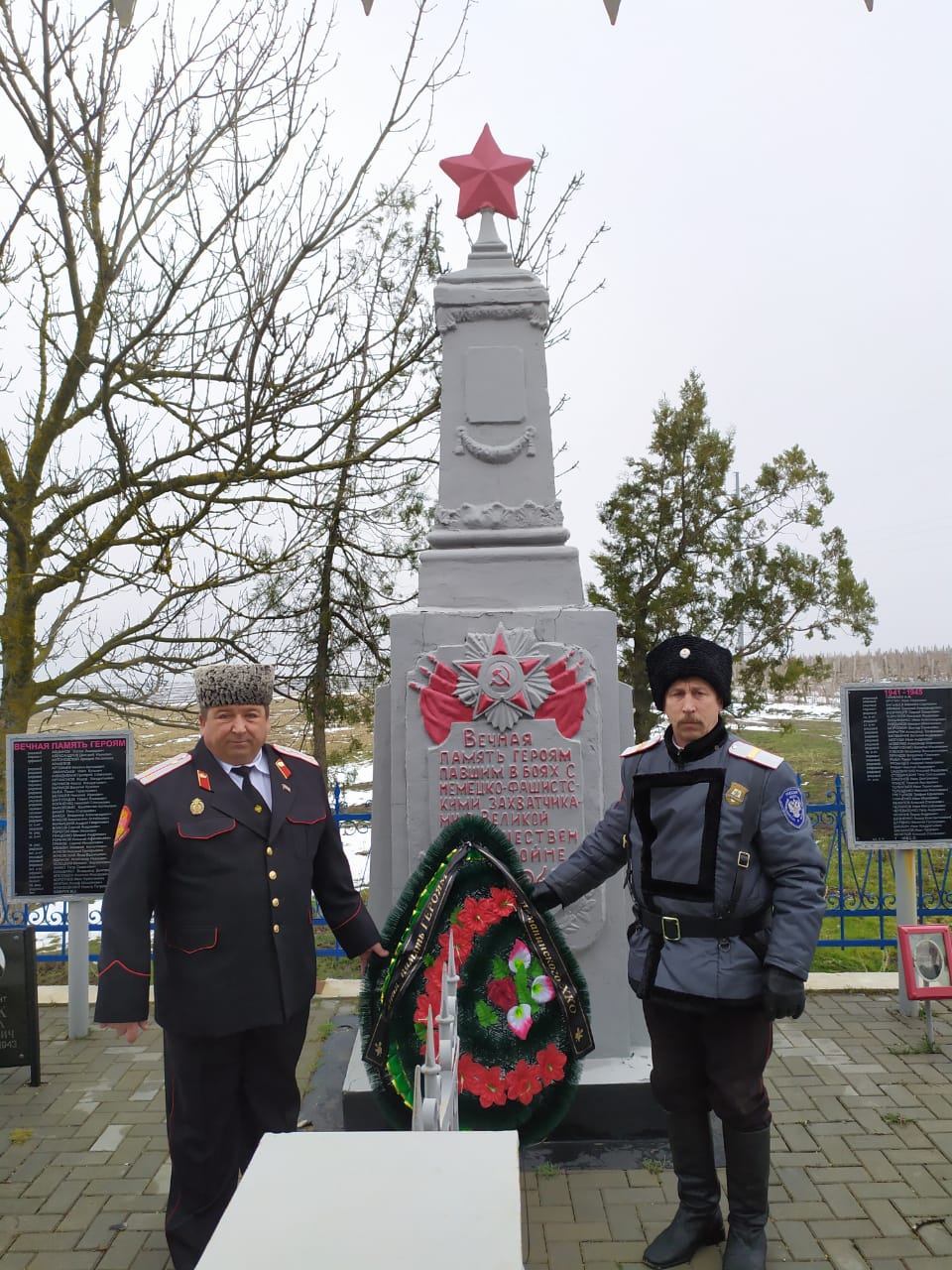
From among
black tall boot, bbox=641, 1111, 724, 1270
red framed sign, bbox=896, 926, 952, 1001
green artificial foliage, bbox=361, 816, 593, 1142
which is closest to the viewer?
black tall boot, bbox=641, 1111, 724, 1270

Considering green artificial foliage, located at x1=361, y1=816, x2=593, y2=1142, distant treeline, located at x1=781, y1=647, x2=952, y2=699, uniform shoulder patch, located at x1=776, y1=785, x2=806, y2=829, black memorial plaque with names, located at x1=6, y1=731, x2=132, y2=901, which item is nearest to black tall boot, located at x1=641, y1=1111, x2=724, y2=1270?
green artificial foliage, located at x1=361, y1=816, x2=593, y2=1142

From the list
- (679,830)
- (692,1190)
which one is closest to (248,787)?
(679,830)

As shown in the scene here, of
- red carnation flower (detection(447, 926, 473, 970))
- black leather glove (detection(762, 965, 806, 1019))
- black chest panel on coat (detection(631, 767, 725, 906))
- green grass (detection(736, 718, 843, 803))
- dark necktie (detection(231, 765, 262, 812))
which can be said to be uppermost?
dark necktie (detection(231, 765, 262, 812))

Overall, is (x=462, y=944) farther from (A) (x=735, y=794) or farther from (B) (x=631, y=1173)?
(A) (x=735, y=794)

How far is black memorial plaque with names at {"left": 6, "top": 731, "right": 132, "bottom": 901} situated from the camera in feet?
16.8

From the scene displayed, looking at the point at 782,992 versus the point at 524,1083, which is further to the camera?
the point at 524,1083

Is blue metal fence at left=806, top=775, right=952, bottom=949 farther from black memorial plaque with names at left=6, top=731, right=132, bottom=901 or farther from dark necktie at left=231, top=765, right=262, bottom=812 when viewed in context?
black memorial plaque with names at left=6, top=731, right=132, bottom=901

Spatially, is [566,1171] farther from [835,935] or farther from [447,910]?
[835,935]

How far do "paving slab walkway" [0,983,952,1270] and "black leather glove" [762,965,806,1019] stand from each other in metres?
0.95

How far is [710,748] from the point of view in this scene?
2.83 meters

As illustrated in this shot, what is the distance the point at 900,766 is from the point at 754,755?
2.92 meters

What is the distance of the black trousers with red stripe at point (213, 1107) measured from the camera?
110 inches

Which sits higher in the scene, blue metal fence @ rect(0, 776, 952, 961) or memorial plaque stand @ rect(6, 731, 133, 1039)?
memorial plaque stand @ rect(6, 731, 133, 1039)

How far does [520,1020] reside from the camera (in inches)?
137
